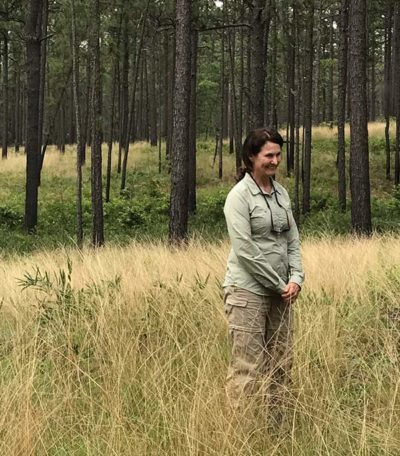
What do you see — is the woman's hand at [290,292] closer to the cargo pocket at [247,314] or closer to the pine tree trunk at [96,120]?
the cargo pocket at [247,314]

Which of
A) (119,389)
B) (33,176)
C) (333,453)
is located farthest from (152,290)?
(33,176)

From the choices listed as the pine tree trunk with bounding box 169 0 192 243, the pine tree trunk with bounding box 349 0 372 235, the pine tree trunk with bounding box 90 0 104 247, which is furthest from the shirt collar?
the pine tree trunk with bounding box 90 0 104 247

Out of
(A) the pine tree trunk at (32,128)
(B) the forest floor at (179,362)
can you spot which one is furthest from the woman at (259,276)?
(A) the pine tree trunk at (32,128)

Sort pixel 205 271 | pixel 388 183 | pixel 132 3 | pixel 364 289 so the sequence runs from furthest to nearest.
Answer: pixel 388 183, pixel 132 3, pixel 205 271, pixel 364 289

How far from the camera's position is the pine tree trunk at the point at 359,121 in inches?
441

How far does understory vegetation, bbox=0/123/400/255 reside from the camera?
15.3 metres

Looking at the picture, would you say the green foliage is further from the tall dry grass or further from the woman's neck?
the woman's neck

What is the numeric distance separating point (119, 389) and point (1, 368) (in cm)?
106

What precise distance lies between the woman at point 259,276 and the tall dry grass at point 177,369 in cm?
19

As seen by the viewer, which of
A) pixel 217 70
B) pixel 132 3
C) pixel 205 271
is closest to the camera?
pixel 205 271

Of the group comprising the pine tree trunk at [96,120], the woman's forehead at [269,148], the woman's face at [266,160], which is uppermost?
the pine tree trunk at [96,120]

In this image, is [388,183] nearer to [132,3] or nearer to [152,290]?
[132,3]

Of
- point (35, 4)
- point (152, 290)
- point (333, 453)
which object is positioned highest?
point (35, 4)

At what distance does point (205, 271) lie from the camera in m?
6.70
